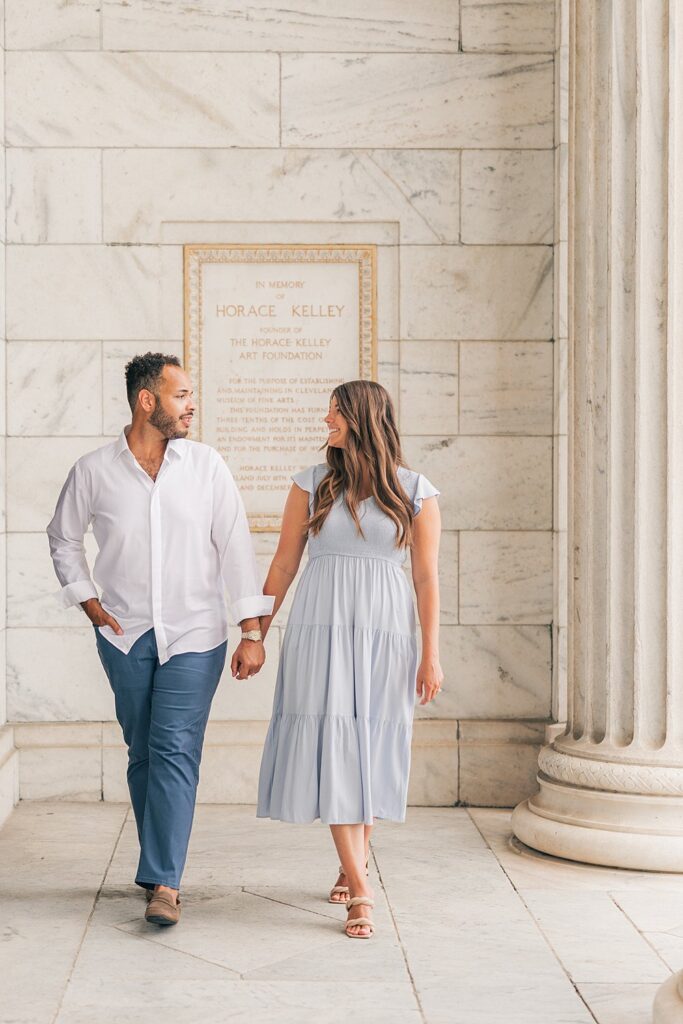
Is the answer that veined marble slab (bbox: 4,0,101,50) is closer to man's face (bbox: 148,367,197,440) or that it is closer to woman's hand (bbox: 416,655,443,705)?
man's face (bbox: 148,367,197,440)

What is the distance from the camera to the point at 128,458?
4500mm

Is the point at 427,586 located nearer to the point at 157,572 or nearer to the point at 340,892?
the point at 157,572

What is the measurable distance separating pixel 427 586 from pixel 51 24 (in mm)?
3688

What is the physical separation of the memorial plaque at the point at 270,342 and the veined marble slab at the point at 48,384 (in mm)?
531

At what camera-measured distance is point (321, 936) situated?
4.17 m

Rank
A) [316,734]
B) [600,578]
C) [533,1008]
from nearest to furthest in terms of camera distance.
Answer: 1. [533,1008]
2. [316,734]
3. [600,578]

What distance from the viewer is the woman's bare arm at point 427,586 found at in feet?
14.3

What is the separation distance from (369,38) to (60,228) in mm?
1823

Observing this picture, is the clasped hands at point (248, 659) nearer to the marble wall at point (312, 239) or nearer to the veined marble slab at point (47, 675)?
the marble wall at point (312, 239)

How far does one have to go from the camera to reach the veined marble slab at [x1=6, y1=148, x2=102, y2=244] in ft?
20.5

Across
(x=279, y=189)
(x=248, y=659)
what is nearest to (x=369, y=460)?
(x=248, y=659)

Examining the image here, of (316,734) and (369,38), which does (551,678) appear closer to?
(316,734)

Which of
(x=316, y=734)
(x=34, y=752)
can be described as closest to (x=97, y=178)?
(x=34, y=752)

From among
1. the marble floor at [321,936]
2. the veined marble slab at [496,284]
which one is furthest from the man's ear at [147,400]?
the veined marble slab at [496,284]
